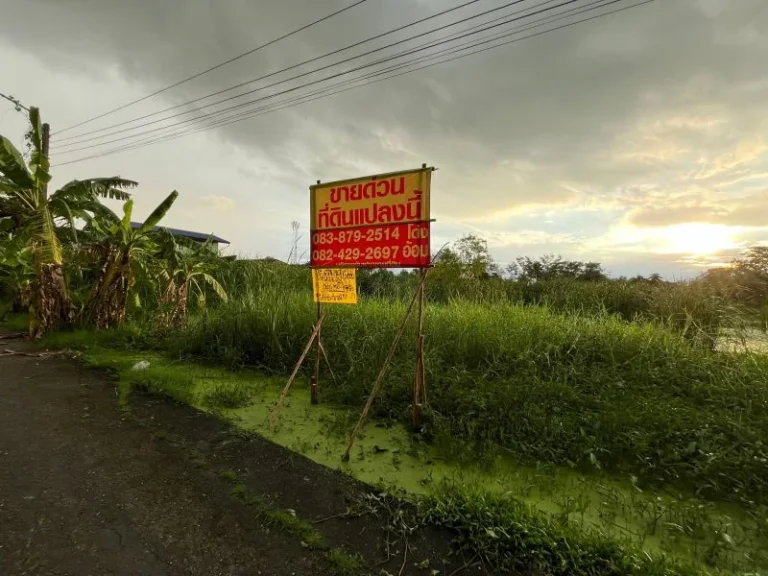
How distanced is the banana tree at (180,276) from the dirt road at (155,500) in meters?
4.10

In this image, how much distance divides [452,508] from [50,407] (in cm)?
443

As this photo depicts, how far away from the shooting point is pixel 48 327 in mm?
7660

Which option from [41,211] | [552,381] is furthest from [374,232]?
[41,211]

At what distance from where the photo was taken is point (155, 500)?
2.54 metres

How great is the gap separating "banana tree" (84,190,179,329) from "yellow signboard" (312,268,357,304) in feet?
16.7

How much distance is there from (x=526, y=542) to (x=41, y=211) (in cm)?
948

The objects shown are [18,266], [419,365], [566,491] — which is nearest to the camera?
[566,491]

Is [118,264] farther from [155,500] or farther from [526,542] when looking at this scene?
[526,542]

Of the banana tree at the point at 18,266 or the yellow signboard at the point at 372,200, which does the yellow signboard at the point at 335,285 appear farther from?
the banana tree at the point at 18,266

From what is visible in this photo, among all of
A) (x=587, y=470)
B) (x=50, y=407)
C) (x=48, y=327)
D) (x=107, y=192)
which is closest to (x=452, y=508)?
(x=587, y=470)

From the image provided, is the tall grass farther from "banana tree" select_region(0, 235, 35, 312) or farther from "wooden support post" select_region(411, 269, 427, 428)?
"banana tree" select_region(0, 235, 35, 312)

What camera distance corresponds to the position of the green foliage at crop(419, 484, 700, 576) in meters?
1.93

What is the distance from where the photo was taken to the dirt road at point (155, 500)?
204 cm

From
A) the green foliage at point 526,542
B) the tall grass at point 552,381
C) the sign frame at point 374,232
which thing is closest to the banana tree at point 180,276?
the tall grass at point 552,381
